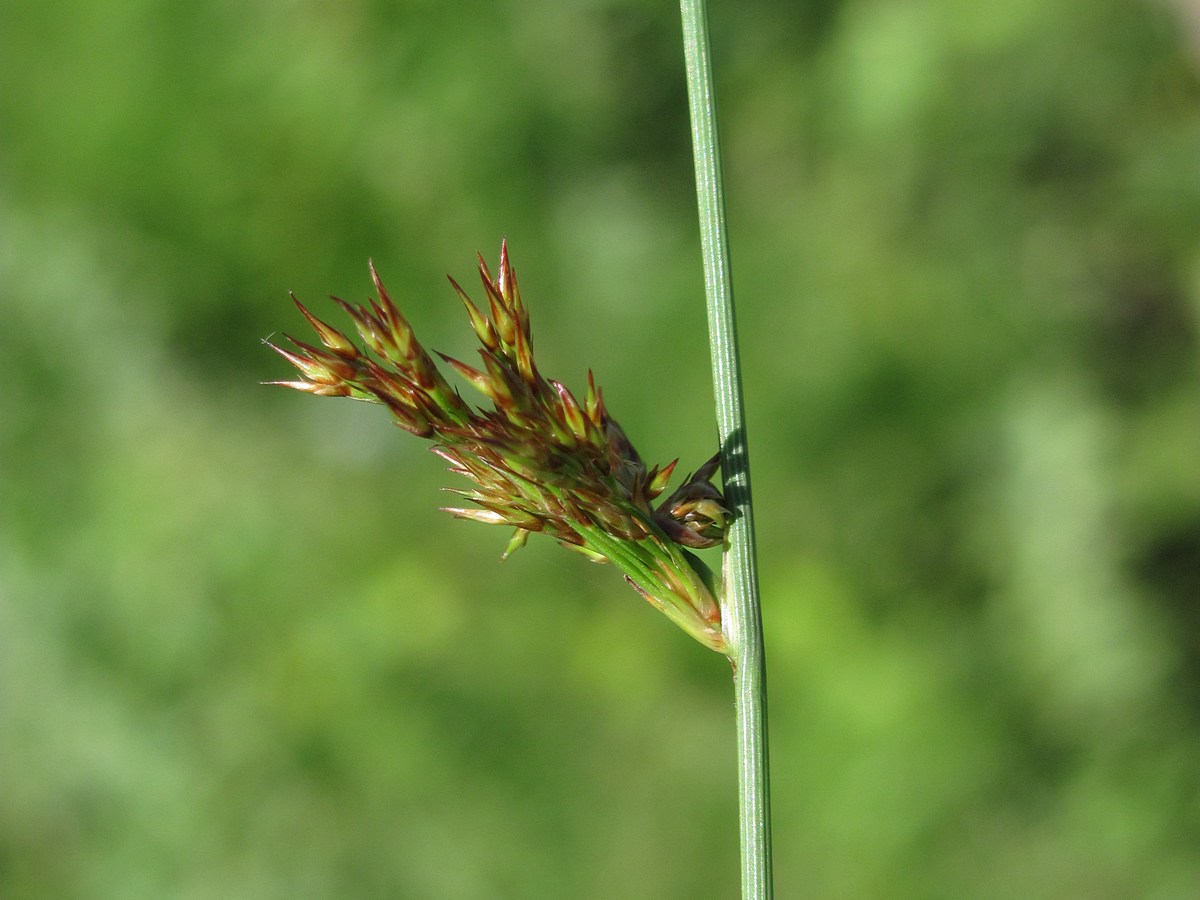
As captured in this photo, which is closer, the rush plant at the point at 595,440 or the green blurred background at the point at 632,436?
the rush plant at the point at 595,440

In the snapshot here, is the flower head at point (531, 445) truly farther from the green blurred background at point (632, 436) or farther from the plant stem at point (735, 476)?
the green blurred background at point (632, 436)

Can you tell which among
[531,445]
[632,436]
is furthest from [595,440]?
[632,436]

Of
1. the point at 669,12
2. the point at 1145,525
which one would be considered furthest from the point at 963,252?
the point at 669,12

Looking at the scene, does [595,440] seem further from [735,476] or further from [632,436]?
[632,436]

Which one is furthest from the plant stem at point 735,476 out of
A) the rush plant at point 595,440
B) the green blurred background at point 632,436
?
the green blurred background at point 632,436

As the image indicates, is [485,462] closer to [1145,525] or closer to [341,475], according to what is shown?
[1145,525]
